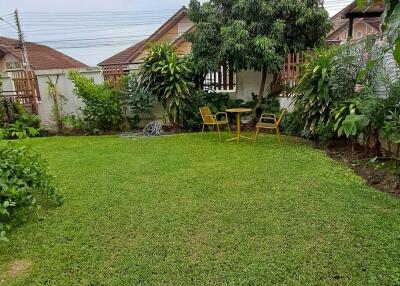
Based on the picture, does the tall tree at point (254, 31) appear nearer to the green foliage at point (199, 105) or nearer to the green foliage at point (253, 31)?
the green foliage at point (253, 31)

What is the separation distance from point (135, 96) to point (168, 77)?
0.97 m

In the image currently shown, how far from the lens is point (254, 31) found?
6.24m

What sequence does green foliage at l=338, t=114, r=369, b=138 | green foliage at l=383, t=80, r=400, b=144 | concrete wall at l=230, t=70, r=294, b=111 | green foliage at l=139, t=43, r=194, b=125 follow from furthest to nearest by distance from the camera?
concrete wall at l=230, t=70, r=294, b=111 → green foliage at l=139, t=43, r=194, b=125 → green foliage at l=338, t=114, r=369, b=138 → green foliage at l=383, t=80, r=400, b=144

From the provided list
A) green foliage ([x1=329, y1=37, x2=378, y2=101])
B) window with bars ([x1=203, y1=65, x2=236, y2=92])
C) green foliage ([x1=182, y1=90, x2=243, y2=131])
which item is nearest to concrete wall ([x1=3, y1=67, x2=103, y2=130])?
green foliage ([x1=182, y1=90, x2=243, y2=131])

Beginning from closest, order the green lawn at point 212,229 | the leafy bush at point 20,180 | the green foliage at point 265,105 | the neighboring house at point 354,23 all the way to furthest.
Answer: the green lawn at point 212,229 < the leafy bush at point 20,180 < the green foliage at point 265,105 < the neighboring house at point 354,23

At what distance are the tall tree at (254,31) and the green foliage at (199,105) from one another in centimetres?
65

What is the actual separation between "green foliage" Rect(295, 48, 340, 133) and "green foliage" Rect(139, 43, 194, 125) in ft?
8.07

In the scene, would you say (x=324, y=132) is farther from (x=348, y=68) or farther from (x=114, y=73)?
(x=114, y=73)

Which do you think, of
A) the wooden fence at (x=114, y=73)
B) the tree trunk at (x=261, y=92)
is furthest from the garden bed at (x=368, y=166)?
the wooden fence at (x=114, y=73)

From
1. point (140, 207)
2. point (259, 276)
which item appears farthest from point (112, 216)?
point (259, 276)

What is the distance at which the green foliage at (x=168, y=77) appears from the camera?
667 centimetres

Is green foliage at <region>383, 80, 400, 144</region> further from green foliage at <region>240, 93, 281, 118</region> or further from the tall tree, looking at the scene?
green foliage at <region>240, 93, 281, 118</region>

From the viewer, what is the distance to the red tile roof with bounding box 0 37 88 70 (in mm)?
16984

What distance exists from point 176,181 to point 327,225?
5.97ft
